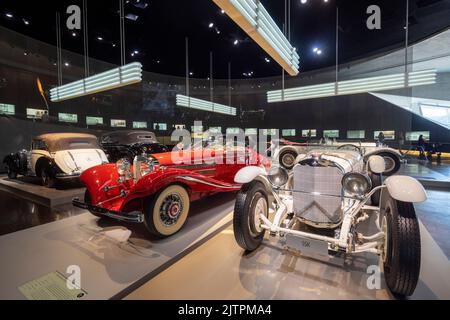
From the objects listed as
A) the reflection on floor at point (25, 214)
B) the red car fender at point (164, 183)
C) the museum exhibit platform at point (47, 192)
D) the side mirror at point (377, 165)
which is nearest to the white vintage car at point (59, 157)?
the museum exhibit platform at point (47, 192)

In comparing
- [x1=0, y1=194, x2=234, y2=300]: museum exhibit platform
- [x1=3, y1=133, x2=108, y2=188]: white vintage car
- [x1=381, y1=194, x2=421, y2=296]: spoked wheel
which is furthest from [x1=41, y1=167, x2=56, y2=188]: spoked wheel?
[x1=381, y1=194, x2=421, y2=296]: spoked wheel

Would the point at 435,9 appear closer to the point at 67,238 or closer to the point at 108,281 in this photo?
the point at 108,281

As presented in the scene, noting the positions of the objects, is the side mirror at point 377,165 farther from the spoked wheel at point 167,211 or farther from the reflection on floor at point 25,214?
the reflection on floor at point 25,214

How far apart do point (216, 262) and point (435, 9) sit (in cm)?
830

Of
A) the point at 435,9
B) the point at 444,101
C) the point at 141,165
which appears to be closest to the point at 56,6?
the point at 141,165

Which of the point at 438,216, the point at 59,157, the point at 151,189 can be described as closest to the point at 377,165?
the point at 438,216

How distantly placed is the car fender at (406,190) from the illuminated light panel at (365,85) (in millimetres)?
4863

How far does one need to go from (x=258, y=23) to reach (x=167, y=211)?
270 centimetres

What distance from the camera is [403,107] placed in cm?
1007

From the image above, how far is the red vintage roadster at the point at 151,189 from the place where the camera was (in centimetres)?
248

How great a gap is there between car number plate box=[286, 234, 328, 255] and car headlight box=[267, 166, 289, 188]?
0.79m

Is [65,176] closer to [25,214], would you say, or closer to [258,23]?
[25,214]

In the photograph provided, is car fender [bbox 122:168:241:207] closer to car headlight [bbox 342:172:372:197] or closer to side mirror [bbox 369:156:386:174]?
car headlight [bbox 342:172:372:197]

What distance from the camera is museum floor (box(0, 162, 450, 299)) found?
1778 mm
